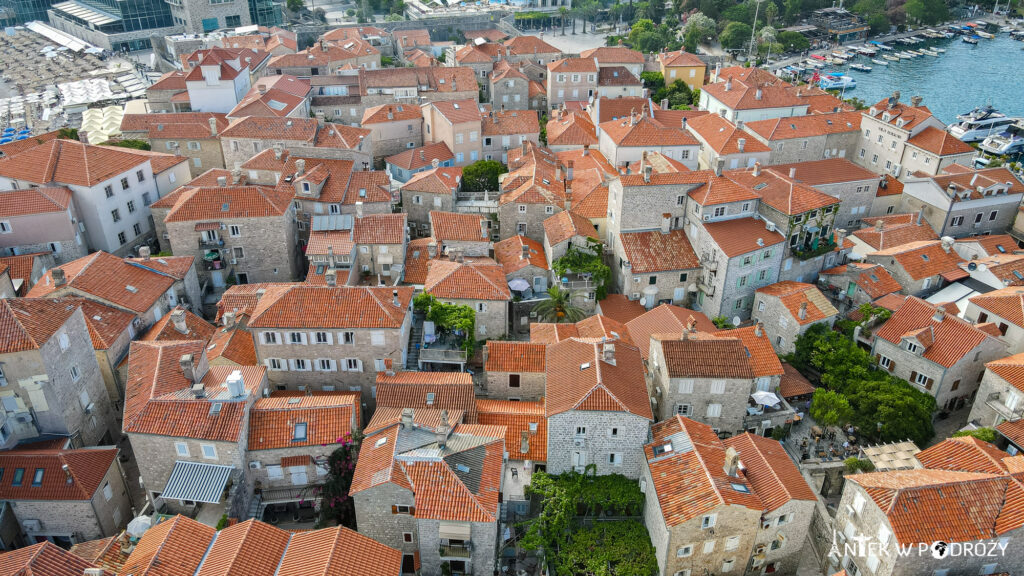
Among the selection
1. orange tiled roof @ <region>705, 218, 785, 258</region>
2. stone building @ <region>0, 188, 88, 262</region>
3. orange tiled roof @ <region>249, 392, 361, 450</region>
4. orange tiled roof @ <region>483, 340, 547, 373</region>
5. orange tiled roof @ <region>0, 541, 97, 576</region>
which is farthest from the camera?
stone building @ <region>0, 188, 88, 262</region>

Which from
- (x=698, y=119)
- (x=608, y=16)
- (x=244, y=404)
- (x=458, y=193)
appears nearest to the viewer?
(x=244, y=404)

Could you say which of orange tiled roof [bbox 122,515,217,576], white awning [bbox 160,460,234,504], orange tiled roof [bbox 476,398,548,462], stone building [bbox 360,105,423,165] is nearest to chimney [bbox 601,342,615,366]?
orange tiled roof [bbox 476,398,548,462]

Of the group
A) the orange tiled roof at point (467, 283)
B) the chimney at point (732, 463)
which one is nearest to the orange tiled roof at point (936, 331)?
the chimney at point (732, 463)

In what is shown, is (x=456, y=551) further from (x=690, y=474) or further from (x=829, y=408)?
→ (x=829, y=408)

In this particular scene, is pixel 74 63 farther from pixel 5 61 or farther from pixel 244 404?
pixel 244 404

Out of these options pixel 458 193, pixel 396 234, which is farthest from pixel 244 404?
pixel 458 193

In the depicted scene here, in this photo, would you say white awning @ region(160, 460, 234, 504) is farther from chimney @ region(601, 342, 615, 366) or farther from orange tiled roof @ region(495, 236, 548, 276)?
orange tiled roof @ region(495, 236, 548, 276)
